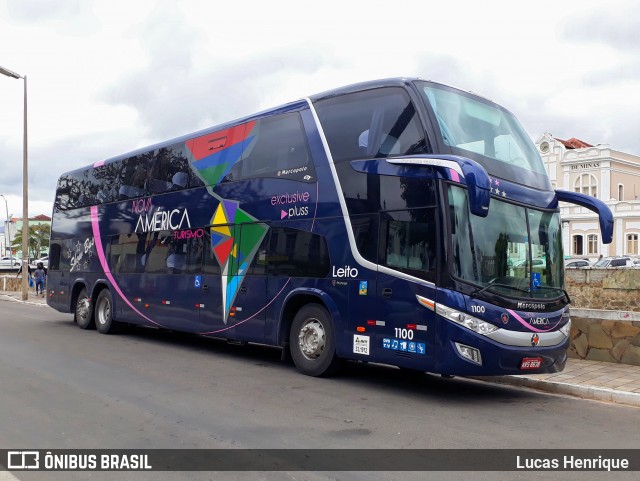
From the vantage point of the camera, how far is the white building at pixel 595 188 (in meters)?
59.7

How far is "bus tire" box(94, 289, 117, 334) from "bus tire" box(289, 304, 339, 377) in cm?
709

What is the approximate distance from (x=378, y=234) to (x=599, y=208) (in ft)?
11.7

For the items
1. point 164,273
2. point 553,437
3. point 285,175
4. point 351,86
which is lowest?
point 553,437

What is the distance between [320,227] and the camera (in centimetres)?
993

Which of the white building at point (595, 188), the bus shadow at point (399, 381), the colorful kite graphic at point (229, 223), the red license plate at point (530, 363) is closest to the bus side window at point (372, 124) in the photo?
the colorful kite graphic at point (229, 223)

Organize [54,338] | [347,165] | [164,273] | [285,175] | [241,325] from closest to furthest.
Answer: [347,165] → [285,175] → [241,325] → [164,273] → [54,338]

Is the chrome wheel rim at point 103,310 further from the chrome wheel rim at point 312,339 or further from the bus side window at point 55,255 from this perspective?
the chrome wheel rim at point 312,339

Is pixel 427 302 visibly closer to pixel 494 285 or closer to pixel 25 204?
pixel 494 285

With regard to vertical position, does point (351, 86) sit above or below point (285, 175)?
above

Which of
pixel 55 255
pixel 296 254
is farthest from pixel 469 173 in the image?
pixel 55 255

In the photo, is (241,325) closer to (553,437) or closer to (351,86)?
(351,86)

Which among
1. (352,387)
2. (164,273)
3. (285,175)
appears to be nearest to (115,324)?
(164,273)

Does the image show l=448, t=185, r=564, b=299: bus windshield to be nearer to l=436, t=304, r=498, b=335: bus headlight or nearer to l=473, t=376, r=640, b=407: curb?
l=436, t=304, r=498, b=335: bus headlight

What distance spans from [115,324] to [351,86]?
9.43 meters
